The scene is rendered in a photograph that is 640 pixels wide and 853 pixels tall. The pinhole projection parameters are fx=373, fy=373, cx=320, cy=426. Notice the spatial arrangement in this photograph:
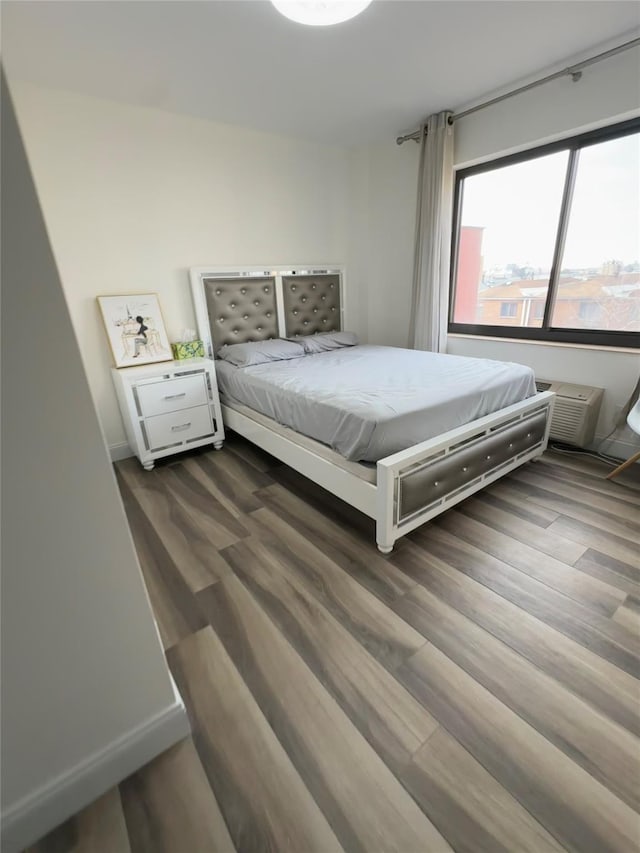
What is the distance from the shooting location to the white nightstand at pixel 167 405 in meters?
2.55

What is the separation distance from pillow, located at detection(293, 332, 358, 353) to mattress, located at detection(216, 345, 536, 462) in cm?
30

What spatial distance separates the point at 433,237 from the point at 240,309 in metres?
1.72

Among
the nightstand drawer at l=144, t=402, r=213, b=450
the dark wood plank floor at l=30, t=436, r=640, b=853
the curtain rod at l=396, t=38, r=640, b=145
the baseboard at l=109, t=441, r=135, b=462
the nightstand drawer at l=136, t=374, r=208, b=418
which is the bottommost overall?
the dark wood plank floor at l=30, t=436, r=640, b=853

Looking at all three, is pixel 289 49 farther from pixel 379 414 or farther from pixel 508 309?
pixel 508 309

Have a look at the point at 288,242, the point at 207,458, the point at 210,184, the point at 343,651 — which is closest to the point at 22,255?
the point at 343,651

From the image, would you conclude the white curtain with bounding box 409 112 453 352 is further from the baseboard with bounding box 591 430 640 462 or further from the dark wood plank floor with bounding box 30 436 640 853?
the dark wood plank floor with bounding box 30 436 640 853

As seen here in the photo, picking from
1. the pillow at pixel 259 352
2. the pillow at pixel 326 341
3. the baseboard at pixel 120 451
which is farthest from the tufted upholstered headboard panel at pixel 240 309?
the baseboard at pixel 120 451

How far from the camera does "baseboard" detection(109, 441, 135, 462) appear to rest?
2887 millimetres

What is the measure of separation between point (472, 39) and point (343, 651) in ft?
9.98

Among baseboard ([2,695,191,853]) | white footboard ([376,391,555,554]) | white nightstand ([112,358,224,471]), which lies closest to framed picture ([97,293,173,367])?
white nightstand ([112,358,224,471])

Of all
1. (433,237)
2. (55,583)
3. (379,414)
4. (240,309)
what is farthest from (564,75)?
(55,583)

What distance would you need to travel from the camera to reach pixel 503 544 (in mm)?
1824

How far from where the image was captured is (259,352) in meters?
2.93

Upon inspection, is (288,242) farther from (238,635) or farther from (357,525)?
(238,635)
